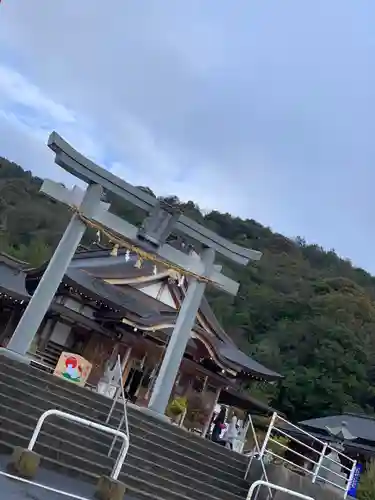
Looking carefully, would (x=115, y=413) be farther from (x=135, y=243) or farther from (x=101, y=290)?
(x=101, y=290)

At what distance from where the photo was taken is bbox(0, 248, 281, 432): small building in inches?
693

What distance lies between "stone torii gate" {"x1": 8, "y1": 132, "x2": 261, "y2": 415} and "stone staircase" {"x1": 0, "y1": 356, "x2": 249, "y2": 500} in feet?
4.19

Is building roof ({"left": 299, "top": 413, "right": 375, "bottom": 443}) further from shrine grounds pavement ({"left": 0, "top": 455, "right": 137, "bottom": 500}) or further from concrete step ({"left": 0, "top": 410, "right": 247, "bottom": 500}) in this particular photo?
shrine grounds pavement ({"left": 0, "top": 455, "right": 137, "bottom": 500})

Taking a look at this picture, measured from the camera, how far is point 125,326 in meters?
17.9

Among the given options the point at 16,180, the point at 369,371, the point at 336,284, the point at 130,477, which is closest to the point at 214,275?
the point at 130,477

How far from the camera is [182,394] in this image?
20781mm

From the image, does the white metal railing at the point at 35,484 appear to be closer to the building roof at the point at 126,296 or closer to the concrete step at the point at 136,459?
the concrete step at the point at 136,459

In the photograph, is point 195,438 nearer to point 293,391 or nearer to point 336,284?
point 293,391

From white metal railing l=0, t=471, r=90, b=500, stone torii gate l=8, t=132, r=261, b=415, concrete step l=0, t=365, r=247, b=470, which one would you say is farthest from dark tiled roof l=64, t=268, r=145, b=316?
white metal railing l=0, t=471, r=90, b=500

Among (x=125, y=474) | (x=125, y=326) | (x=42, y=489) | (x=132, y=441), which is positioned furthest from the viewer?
(x=125, y=326)

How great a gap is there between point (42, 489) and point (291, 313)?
51.2 meters

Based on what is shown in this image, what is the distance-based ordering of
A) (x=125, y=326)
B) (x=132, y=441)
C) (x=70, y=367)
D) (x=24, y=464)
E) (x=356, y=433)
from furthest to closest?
(x=356, y=433) < (x=125, y=326) < (x=70, y=367) < (x=132, y=441) < (x=24, y=464)

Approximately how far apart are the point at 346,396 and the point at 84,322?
88.9 ft

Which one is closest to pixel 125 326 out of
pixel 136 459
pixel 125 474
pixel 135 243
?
pixel 135 243
